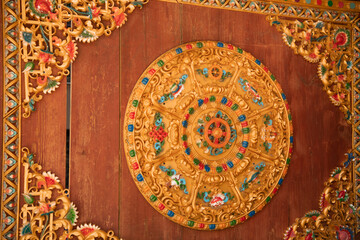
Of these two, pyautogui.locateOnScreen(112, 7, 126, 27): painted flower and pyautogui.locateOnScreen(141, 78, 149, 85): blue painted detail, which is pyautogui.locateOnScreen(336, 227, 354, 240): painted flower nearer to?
pyautogui.locateOnScreen(141, 78, 149, 85): blue painted detail

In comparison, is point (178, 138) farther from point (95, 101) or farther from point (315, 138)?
point (315, 138)

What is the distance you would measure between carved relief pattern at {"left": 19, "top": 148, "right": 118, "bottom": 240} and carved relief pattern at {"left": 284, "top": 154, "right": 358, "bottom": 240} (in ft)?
5.34

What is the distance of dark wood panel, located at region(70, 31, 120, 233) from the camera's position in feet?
7.29

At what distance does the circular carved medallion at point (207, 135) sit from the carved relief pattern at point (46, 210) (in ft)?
1.47

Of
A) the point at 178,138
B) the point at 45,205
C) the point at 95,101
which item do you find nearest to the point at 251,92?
the point at 178,138

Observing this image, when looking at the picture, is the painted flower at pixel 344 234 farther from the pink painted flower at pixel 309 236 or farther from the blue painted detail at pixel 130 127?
the blue painted detail at pixel 130 127

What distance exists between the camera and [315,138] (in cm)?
288

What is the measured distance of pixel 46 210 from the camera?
2096mm

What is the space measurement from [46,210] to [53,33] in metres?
1.08

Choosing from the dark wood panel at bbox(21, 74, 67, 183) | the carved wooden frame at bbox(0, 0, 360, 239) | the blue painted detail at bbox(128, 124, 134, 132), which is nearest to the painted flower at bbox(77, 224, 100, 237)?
the carved wooden frame at bbox(0, 0, 360, 239)

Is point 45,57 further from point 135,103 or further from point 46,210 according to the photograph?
point 46,210

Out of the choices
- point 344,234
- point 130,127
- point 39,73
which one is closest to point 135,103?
point 130,127

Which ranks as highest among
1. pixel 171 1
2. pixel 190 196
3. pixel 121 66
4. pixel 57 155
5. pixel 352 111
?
pixel 171 1

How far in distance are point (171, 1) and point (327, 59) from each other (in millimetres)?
1417
